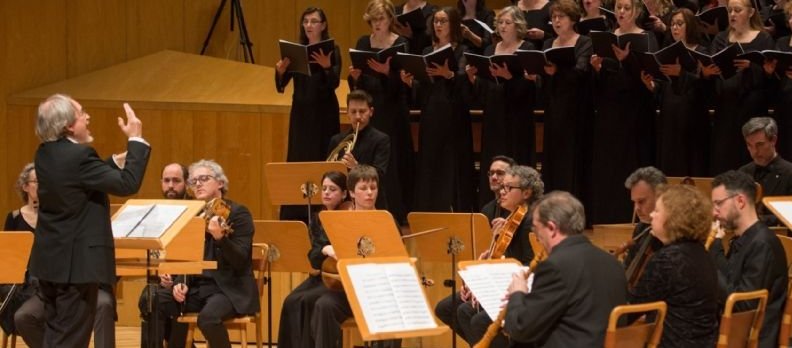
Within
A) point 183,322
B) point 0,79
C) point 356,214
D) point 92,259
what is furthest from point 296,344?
point 0,79

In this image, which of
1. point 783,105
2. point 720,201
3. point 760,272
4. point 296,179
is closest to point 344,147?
point 296,179

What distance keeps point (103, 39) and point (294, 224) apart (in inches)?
148

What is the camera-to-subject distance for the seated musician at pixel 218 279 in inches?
244

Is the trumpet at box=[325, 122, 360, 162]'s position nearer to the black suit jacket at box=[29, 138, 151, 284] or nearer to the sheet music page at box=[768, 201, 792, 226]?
the black suit jacket at box=[29, 138, 151, 284]

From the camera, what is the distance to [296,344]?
646 cm

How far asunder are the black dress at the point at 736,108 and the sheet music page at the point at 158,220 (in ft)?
11.1

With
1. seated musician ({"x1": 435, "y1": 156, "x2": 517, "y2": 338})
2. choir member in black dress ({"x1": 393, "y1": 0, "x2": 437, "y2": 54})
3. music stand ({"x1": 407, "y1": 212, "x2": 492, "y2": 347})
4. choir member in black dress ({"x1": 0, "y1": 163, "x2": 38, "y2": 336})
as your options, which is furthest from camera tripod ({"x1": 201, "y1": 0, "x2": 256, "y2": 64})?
music stand ({"x1": 407, "y1": 212, "x2": 492, "y2": 347})

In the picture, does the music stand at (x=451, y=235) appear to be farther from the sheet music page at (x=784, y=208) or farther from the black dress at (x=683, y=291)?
the black dress at (x=683, y=291)

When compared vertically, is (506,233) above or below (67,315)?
above

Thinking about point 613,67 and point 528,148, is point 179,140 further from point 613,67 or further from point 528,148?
point 613,67

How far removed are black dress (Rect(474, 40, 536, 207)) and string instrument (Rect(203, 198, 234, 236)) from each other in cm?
192

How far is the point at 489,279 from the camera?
462 centimetres

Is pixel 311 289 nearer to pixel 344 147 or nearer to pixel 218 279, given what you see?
pixel 218 279

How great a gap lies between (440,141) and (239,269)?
1.83 m
